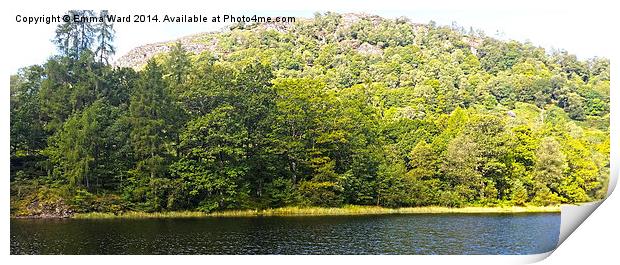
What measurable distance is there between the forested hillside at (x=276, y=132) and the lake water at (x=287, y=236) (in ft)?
7.93

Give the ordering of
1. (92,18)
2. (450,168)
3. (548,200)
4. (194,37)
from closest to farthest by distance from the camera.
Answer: (92,18) < (548,200) < (450,168) < (194,37)

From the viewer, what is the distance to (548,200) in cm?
2956

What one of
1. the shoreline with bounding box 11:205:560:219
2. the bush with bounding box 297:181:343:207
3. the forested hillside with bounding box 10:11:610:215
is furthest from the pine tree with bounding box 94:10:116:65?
the bush with bounding box 297:181:343:207

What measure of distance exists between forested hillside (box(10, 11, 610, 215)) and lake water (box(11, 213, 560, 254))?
2.42 m

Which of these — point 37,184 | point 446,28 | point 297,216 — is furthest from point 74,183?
point 446,28

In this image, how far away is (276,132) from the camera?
30.4m

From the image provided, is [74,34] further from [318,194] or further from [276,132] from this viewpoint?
[318,194]

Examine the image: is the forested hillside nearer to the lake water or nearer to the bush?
the bush

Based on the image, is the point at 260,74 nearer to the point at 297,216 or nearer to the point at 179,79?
the point at 179,79

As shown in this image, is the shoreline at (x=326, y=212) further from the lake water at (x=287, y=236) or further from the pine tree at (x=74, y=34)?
the pine tree at (x=74, y=34)

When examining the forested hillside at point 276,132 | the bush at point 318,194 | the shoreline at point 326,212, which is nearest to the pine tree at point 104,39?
the forested hillside at point 276,132

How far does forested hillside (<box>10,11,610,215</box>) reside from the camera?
2794cm

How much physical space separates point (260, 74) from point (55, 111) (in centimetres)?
869
